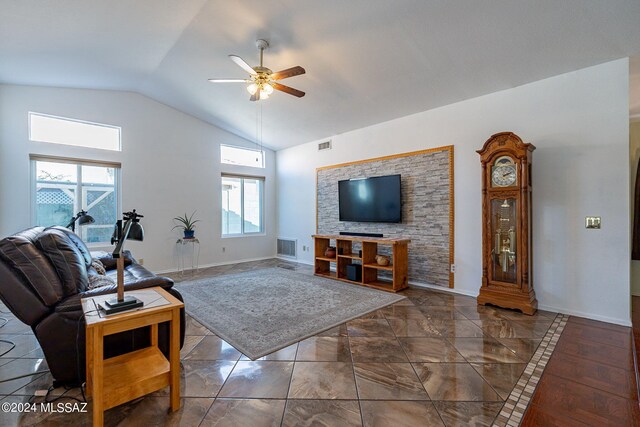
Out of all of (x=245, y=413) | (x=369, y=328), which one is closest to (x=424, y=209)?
(x=369, y=328)

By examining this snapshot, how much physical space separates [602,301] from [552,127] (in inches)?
76.6

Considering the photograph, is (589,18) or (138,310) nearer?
(138,310)

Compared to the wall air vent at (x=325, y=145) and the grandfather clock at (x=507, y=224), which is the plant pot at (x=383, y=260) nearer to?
the grandfather clock at (x=507, y=224)

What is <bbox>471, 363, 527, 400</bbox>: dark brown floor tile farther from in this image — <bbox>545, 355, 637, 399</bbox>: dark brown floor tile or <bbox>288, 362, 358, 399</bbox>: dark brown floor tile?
<bbox>288, 362, 358, 399</bbox>: dark brown floor tile

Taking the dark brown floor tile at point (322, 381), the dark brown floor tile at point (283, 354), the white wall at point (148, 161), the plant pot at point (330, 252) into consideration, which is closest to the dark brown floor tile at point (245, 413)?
the dark brown floor tile at point (322, 381)

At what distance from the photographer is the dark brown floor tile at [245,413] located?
5.02 feet

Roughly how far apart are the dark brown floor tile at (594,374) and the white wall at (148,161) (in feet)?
18.3

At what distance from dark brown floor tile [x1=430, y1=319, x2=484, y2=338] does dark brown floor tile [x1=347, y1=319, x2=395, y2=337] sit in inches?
19.8

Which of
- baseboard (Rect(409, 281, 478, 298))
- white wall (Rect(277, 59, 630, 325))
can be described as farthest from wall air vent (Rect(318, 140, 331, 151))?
baseboard (Rect(409, 281, 478, 298))

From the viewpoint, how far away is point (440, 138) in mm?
4156

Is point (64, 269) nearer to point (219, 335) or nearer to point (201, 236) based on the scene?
point (219, 335)

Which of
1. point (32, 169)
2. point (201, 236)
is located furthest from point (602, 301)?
point (32, 169)

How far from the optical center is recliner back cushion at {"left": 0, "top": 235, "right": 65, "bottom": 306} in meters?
1.68

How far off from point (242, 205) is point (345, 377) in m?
5.22
